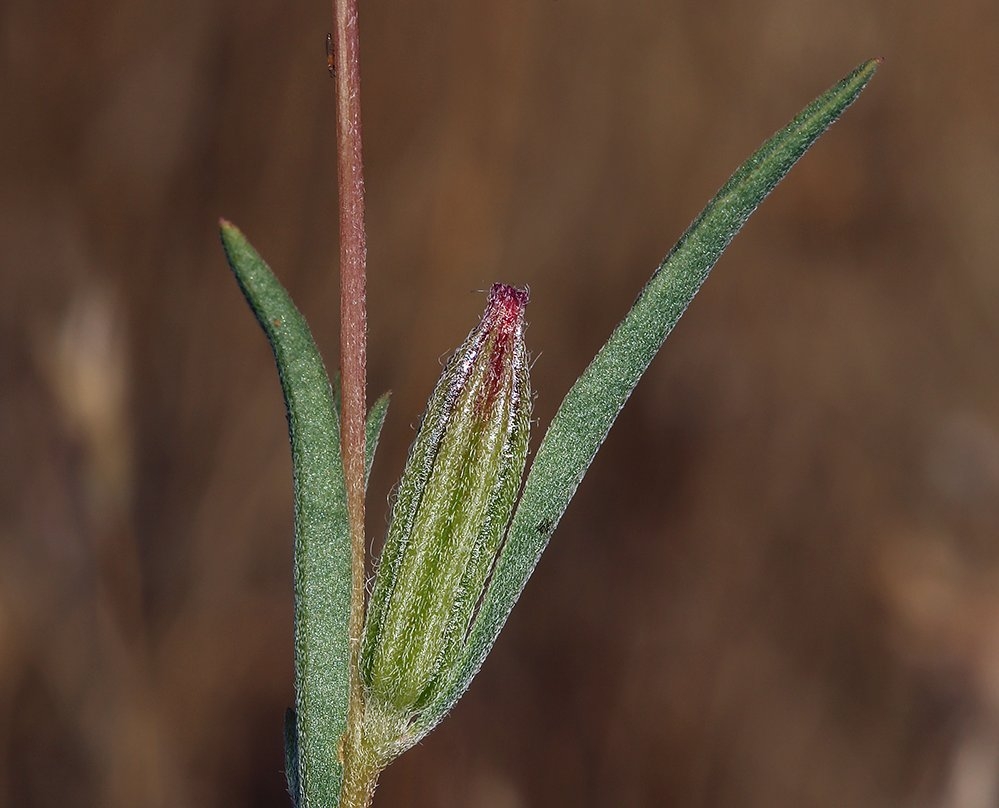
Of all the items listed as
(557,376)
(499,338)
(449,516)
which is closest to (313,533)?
(449,516)

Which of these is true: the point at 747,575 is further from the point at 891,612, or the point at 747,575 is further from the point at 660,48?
the point at 660,48

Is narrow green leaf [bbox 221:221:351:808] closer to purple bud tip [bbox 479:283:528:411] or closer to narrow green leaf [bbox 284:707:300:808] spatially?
narrow green leaf [bbox 284:707:300:808]

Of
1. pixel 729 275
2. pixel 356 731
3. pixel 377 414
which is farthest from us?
pixel 729 275

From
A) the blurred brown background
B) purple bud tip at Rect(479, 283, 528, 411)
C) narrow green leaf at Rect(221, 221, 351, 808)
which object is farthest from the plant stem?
the blurred brown background

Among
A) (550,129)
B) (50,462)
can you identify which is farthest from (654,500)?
(50,462)

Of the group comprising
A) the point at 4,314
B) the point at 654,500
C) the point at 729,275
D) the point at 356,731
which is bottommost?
the point at 356,731

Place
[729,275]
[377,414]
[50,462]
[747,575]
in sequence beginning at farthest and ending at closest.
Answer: [729,275], [747,575], [50,462], [377,414]

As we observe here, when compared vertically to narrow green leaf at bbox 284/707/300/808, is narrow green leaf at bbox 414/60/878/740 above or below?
above
